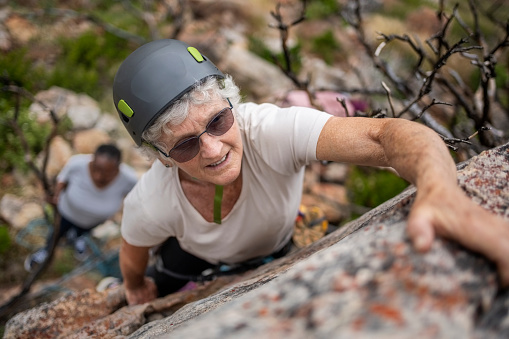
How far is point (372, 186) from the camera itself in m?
4.62

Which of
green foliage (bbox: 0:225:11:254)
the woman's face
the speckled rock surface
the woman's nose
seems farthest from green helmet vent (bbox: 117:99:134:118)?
green foliage (bbox: 0:225:11:254)

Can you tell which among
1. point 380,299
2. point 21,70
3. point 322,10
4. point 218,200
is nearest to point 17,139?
point 21,70

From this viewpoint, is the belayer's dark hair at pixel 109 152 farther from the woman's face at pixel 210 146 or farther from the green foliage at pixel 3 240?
the woman's face at pixel 210 146

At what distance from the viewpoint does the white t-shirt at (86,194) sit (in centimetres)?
400

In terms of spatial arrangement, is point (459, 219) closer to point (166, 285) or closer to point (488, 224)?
point (488, 224)

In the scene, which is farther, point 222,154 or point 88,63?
point 88,63

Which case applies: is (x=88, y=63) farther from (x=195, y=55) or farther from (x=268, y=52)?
(x=195, y=55)

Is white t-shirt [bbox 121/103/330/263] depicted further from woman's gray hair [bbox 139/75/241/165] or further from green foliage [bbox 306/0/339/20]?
green foliage [bbox 306/0/339/20]

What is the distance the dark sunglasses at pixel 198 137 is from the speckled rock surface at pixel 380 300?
77 centimetres

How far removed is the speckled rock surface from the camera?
0.82 meters

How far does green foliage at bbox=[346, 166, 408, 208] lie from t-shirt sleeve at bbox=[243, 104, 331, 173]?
8.58 ft

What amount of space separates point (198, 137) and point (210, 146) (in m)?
0.06

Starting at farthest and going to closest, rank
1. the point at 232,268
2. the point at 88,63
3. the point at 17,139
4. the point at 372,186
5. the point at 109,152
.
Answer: the point at 88,63, the point at 17,139, the point at 372,186, the point at 109,152, the point at 232,268

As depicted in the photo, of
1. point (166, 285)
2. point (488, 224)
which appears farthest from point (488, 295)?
point (166, 285)
